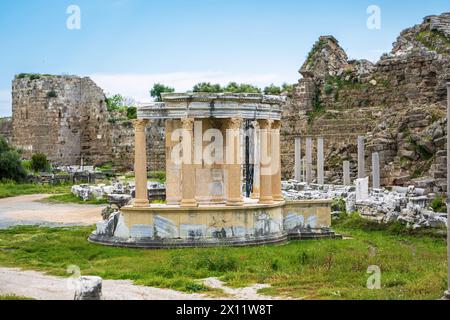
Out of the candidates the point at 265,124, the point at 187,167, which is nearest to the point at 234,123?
the point at 265,124

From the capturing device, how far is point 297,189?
105 feet

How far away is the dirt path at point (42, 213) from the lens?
24.7 metres

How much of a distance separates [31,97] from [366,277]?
39.2m

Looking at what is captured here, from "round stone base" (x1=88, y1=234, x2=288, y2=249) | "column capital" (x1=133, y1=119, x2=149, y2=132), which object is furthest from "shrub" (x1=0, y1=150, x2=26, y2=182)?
"round stone base" (x1=88, y1=234, x2=288, y2=249)

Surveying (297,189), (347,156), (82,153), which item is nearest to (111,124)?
(82,153)

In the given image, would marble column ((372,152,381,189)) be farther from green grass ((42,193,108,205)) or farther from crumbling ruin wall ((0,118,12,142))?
crumbling ruin wall ((0,118,12,142))

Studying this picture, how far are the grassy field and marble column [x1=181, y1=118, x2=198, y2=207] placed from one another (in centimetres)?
157

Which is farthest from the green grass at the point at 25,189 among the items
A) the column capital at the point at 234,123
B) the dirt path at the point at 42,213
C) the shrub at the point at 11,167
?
the column capital at the point at 234,123

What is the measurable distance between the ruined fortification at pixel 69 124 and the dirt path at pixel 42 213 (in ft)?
50.9

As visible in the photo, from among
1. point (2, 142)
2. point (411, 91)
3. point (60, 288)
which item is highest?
point (411, 91)

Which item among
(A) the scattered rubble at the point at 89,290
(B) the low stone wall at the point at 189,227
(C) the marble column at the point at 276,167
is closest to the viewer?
(A) the scattered rubble at the point at 89,290

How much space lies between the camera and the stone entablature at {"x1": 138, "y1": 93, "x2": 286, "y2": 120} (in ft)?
59.4

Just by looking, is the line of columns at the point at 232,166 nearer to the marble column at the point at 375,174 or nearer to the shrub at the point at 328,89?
the marble column at the point at 375,174
